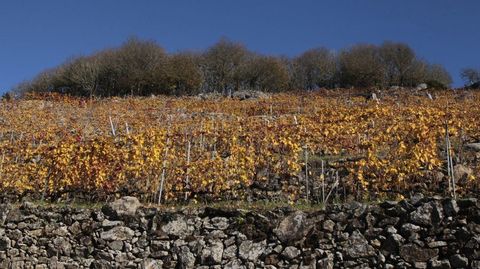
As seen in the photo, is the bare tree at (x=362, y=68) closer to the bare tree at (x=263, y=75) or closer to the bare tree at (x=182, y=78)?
the bare tree at (x=263, y=75)

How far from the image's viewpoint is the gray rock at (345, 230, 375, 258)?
24.5ft

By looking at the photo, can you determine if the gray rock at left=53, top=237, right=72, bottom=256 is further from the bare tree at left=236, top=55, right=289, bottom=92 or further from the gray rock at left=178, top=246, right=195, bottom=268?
the bare tree at left=236, top=55, right=289, bottom=92

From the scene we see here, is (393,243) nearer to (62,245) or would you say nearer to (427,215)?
(427,215)

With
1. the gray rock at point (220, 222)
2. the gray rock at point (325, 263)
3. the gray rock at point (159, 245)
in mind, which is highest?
the gray rock at point (220, 222)

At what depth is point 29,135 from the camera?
625 inches

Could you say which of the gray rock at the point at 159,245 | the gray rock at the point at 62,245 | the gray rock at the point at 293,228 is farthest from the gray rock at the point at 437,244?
the gray rock at the point at 62,245

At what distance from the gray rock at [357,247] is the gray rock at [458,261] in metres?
1.07

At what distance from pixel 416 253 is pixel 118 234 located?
4.74 metres

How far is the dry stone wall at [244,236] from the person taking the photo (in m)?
7.26

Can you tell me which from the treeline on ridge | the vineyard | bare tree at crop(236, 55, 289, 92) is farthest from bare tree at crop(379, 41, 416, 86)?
the vineyard

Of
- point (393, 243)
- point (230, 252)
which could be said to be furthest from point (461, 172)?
point (230, 252)

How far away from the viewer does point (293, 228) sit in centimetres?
781

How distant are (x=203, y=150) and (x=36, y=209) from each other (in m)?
3.65

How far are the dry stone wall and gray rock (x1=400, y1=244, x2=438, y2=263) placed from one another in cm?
1
